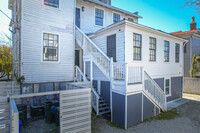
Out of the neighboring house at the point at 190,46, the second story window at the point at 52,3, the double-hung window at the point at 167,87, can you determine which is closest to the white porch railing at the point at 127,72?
the double-hung window at the point at 167,87

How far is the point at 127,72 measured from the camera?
5.66 m

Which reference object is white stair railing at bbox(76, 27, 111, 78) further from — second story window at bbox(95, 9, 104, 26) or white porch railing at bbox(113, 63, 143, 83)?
second story window at bbox(95, 9, 104, 26)

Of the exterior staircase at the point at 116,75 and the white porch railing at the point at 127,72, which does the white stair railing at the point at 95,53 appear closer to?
the exterior staircase at the point at 116,75

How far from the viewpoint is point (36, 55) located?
7.29 meters

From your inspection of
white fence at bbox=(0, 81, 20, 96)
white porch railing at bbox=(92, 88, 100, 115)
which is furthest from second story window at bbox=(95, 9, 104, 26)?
white fence at bbox=(0, 81, 20, 96)

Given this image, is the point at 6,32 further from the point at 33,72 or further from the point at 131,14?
the point at 131,14

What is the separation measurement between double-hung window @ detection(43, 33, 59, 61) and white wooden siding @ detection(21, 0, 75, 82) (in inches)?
8.5

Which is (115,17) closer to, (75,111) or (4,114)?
(75,111)

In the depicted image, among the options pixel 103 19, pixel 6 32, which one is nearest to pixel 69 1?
pixel 103 19

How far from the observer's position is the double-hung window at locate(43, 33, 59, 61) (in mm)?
7641

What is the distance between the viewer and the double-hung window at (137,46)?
781 cm

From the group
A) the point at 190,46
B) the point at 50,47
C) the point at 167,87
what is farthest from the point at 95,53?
the point at 190,46

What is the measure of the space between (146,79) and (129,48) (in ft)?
6.81

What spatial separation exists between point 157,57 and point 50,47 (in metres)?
7.74
